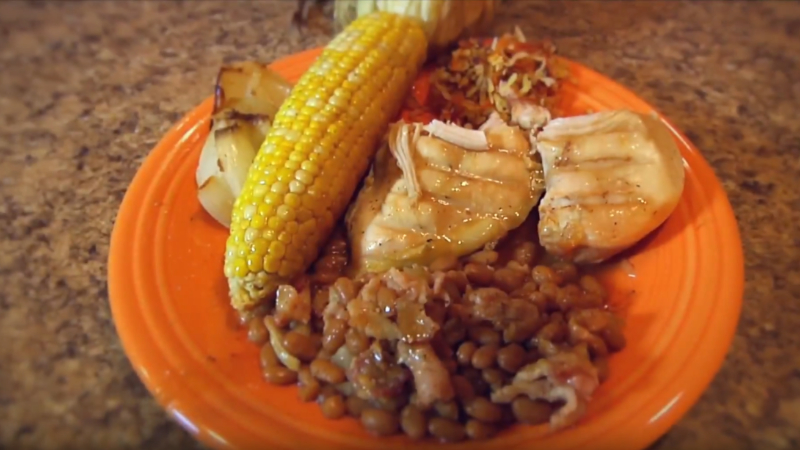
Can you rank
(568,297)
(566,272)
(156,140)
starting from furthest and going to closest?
1. (156,140)
2. (566,272)
3. (568,297)

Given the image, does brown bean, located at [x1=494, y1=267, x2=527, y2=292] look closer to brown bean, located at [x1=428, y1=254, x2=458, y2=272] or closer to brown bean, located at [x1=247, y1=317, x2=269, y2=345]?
brown bean, located at [x1=428, y1=254, x2=458, y2=272]

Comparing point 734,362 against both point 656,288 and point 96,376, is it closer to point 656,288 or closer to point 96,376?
point 656,288

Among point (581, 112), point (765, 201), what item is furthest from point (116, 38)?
point (765, 201)

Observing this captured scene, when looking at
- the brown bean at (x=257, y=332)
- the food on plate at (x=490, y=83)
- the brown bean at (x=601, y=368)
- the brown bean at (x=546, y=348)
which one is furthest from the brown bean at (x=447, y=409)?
the food on plate at (x=490, y=83)

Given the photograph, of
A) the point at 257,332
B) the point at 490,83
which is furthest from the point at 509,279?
the point at 490,83

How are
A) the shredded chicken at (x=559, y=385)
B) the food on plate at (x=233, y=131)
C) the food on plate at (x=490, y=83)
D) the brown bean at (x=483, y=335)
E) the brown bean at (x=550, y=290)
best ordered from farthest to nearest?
the food on plate at (x=490, y=83)
the food on plate at (x=233, y=131)
the brown bean at (x=550, y=290)
the brown bean at (x=483, y=335)
the shredded chicken at (x=559, y=385)

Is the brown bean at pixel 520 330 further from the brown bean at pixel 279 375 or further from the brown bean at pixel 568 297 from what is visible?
the brown bean at pixel 279 375

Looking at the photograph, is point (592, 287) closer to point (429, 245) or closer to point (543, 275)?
point (543, 275)
